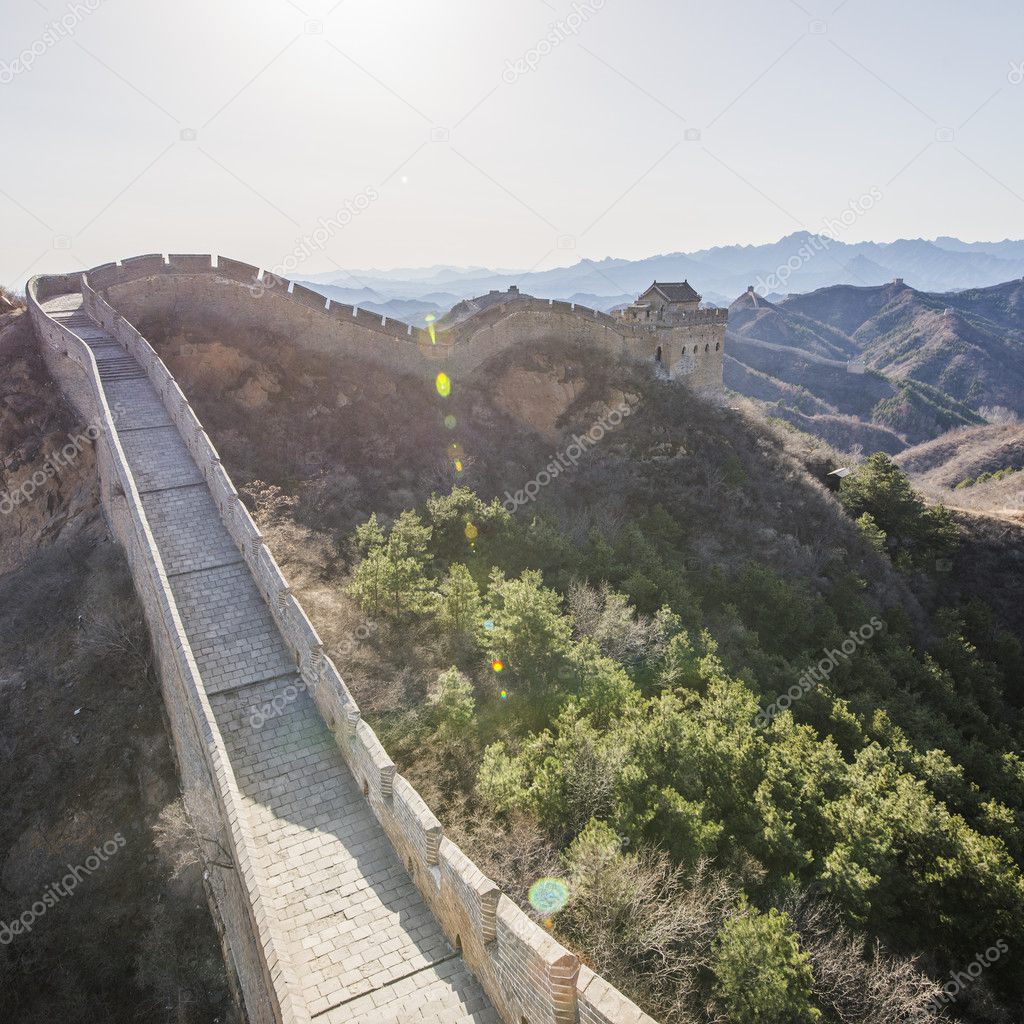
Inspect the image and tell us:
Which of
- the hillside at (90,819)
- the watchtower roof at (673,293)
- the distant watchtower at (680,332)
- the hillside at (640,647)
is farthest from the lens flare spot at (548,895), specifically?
the watchtower roof at (673,293)

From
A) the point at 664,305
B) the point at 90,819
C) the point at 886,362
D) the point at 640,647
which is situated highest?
the point at 886,362

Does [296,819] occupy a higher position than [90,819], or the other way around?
[90,819]

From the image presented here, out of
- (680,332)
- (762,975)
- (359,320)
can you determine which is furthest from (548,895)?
(680,332)

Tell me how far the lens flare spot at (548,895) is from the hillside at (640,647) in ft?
0.47

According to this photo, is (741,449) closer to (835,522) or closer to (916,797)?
(835,522)

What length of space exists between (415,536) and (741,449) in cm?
1778

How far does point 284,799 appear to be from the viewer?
995 cm

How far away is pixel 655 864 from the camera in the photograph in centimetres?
912

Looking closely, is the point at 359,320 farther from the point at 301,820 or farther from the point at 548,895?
the point at 548,895

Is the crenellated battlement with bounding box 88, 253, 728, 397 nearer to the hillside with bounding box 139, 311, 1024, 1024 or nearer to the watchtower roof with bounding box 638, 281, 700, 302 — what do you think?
the hillside with bounding box 139, 311, 1024, 1024

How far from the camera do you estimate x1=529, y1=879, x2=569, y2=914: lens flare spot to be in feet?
27.1

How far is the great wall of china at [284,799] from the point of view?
24.7 ft

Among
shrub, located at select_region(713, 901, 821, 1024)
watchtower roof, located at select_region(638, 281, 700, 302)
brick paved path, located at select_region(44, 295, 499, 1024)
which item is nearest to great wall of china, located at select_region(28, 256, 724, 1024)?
brick paved path, located at select_region(44, 295, 499, 1024)

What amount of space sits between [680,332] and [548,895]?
1023 inches
